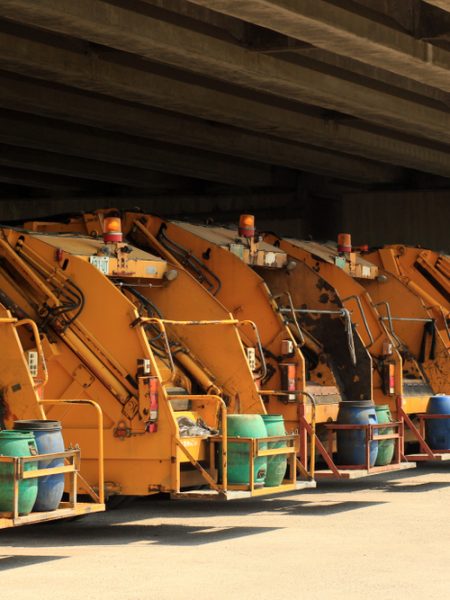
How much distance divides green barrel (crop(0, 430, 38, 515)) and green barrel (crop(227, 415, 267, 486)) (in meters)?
2.17

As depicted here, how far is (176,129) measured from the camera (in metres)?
21.1

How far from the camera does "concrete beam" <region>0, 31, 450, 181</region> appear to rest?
15570mm

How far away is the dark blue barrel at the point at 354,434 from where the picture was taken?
1328 cm

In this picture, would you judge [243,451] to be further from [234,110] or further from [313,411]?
[234,110]

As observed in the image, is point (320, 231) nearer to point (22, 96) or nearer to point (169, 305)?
point (22, 96)

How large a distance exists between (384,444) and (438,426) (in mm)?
1685

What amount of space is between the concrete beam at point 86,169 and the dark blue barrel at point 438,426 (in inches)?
376

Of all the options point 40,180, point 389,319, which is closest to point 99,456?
point 389,319

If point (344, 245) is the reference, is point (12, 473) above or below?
below

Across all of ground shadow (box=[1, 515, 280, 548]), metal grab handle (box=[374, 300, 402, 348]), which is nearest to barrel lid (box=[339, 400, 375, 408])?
metal grab handle (box=[374, 300, 402, 348])

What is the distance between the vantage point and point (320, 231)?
2766cm

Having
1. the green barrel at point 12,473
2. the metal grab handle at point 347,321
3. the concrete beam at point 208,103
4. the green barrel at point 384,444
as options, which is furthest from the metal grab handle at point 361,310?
the green barrel at point 12,473

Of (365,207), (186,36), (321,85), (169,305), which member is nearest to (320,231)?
(365,207)

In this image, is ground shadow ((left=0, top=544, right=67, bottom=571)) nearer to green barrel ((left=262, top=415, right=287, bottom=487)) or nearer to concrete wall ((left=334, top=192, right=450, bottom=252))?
green barrel ((left=262, top=415, right=287, bottom=487))
